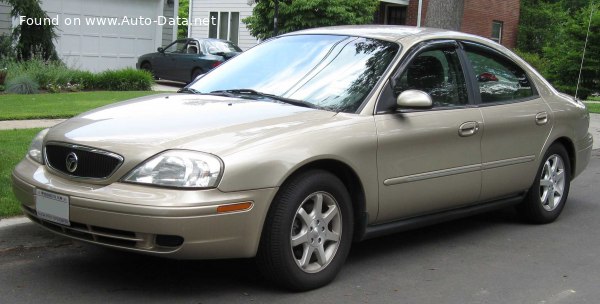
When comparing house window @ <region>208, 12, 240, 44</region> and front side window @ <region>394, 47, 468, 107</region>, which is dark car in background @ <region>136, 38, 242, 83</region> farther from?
front side window @ <region>394, 47, 468, 107</region>

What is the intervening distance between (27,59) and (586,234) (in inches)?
632

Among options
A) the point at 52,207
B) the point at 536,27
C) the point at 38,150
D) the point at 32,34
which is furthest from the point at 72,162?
the point at 536,27

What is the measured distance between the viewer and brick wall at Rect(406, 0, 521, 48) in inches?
1128

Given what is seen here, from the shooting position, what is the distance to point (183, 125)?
4.43 metres

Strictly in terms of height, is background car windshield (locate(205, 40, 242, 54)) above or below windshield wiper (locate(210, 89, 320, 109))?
below

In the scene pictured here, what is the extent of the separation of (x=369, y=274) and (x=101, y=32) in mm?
18658

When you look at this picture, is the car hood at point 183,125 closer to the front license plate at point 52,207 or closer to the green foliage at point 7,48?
the front license plate at point 52,207

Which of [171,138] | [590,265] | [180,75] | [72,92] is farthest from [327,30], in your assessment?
A: [180,75]

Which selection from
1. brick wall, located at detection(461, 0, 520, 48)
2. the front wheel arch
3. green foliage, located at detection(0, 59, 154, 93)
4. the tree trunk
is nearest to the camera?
the front wheel arch

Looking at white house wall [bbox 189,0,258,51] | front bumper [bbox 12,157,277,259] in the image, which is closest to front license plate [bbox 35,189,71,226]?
front bumper [bbox 12,157,277,259]

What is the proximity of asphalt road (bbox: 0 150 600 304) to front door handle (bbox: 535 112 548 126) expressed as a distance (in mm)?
921

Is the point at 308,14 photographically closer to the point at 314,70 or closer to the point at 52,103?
the point at 52,103

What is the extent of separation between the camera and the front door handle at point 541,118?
6270 millimetres

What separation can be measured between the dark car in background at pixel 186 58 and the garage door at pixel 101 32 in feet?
2.56
